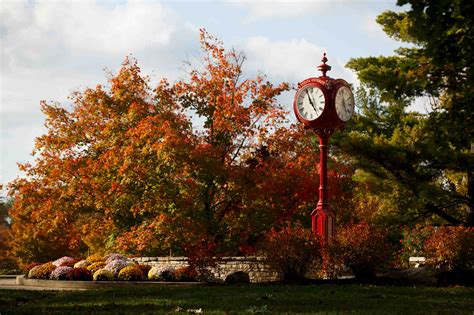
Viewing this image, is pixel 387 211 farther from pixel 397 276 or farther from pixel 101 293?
pixel 101 293

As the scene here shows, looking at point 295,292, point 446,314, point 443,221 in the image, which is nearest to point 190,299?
point 295,292

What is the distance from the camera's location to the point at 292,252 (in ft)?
57.4

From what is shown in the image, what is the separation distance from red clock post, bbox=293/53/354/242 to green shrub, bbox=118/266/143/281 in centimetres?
529

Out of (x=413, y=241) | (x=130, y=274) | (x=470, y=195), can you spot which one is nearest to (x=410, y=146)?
(x=470, y=195)

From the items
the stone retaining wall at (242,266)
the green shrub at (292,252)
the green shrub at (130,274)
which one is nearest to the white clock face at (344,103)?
the green shrub at (292,252)

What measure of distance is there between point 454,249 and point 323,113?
15.5 feet

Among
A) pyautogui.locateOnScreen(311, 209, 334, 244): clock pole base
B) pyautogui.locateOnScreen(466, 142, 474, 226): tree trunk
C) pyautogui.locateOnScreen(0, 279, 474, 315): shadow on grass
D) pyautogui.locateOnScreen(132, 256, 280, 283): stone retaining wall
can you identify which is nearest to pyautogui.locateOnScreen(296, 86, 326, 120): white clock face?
pyautogui.locateOnScreen(311, 209, 334, 244): clock pole base

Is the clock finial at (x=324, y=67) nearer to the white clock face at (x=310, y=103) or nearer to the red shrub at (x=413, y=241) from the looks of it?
Result: the white clock face at (x=310, y=103)

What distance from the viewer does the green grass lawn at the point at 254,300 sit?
11644 millimetres

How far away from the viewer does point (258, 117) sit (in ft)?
81.0

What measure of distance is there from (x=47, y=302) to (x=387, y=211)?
47.3ft

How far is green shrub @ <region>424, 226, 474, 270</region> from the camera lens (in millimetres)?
17375

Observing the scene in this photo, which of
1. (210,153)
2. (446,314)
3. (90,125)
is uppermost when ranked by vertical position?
(90,125)

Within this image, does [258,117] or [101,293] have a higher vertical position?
[258,117]
